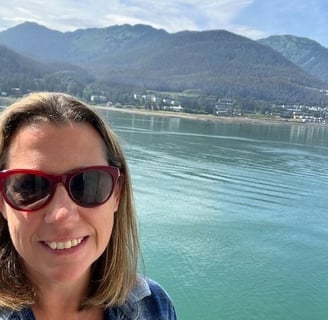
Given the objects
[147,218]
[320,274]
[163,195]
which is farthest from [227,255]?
[163,195]

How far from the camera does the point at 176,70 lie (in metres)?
157

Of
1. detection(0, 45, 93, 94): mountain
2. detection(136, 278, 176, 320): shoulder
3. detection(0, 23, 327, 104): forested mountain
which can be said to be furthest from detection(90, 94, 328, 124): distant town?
detection(136, 278, 176, 320): shoulder

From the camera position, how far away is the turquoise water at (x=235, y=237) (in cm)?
809

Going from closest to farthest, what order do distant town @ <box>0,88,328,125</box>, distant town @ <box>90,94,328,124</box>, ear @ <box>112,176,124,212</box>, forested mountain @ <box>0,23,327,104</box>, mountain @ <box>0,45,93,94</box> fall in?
ear @ <box>112,176,124,212</box> → mountain @ <box>0,45,93,94</box> → distant town @ <box>0,88,328,125</box> → distant town @ <box>90,94,328,124</box> → forested mountain @ <box>0,23,327,104</box>

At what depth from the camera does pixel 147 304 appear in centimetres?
113

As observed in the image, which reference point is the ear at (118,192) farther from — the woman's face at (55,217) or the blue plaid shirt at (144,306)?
the blue plaid shirt at (144,306)

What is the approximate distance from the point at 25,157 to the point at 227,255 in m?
9.37

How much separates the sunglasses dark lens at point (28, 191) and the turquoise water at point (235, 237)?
277 inches

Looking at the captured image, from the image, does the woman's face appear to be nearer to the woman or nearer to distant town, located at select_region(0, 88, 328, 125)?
the woman

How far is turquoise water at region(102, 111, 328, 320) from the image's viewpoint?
8.09 metres

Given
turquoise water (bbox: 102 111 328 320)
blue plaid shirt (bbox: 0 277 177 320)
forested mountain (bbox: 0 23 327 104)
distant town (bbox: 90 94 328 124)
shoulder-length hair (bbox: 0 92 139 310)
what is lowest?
turquoise water (bbox: 102 111 328 320)

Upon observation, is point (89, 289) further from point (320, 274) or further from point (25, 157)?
point (320, 274)

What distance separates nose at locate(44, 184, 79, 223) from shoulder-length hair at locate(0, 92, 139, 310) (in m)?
0.14

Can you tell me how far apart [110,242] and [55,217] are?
273mm
